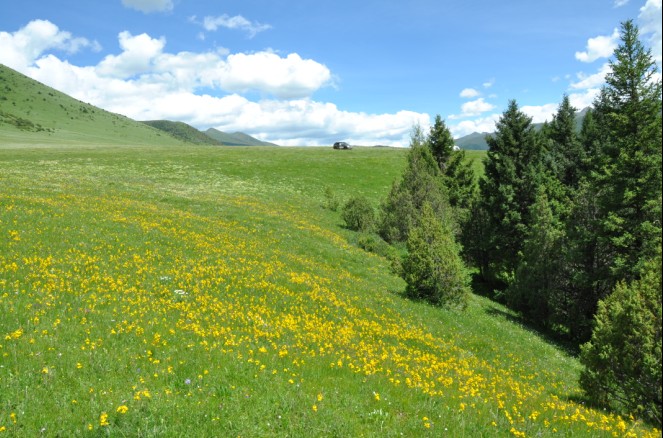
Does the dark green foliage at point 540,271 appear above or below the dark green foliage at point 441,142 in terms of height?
below

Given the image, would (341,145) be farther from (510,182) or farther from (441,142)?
(510,182)

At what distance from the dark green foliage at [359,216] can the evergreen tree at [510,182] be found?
10.6 m

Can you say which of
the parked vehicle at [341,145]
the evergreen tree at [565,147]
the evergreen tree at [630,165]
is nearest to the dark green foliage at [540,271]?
the evergreen tree at [630,165]

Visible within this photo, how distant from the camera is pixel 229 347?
9.78 meters

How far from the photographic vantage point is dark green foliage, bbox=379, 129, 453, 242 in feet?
112

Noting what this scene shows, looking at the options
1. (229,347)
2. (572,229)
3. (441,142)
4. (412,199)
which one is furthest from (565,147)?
(229,347)

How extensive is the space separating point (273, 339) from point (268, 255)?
1002 centimetres

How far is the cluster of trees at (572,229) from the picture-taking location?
392 inches

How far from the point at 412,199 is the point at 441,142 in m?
16.5

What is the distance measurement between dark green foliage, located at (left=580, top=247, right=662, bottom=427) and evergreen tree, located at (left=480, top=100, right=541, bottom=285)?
2361cm

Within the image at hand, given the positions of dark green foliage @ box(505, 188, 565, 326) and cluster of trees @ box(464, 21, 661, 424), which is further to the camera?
dark green foliage @ box(505, 188, 565, 326)

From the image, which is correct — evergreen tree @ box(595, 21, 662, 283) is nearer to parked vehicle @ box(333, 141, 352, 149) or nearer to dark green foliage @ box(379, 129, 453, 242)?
dark green foliage @ box(379, 129, 453, 242)

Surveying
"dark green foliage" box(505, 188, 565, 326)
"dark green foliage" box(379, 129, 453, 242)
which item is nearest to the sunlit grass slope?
"dark green foliage" box(505, 188, 565, 326)

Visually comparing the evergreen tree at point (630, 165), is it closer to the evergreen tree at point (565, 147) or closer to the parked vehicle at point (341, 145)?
the evergreen tree at point (565, 147)
